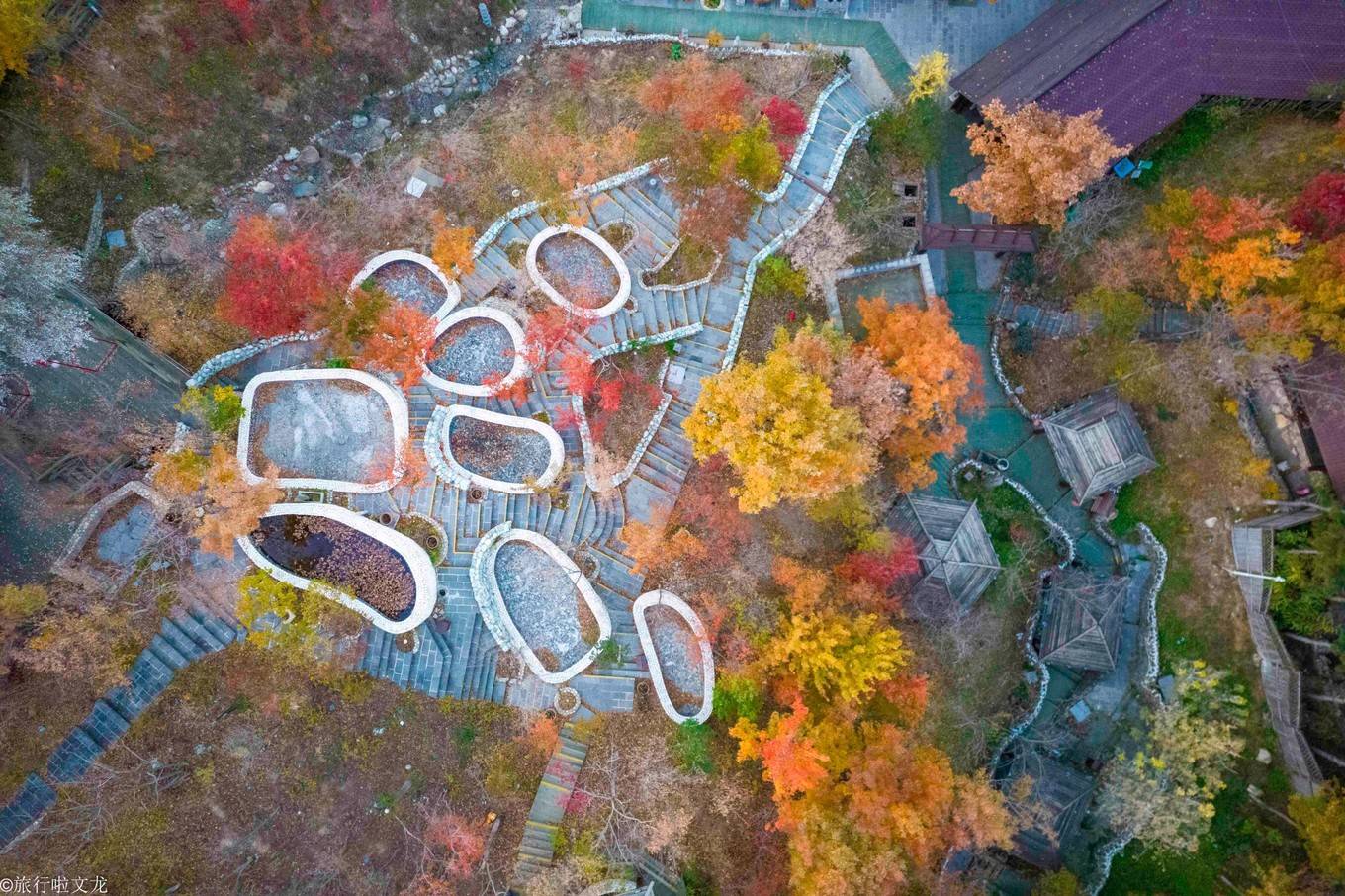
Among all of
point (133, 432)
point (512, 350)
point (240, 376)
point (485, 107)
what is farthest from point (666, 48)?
point (133, 432)

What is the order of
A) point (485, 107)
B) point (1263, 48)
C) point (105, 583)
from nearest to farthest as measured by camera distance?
point (105, 583) < point (1263, 48) < point (485, 107)

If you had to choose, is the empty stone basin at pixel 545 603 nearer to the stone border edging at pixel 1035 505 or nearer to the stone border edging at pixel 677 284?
the stone border edging at pixel 677 284

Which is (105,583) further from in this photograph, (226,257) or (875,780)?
(875,780)

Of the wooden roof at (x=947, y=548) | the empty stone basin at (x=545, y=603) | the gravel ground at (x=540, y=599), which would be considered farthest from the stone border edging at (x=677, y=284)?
the wooden roof at (x=947, y=548)

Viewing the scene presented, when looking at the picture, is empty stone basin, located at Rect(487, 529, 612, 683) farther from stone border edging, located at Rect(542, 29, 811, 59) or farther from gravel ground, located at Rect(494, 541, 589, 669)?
stone border edging, located at Rect(542, 29, 811, 59)

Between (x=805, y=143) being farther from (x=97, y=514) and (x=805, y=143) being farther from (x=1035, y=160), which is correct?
(x=97, y=514)

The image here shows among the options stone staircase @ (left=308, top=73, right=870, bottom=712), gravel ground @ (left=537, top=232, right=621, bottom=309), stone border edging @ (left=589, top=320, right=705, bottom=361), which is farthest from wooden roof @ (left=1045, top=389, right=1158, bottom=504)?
gravel ground @ (left=537, top=232, right=621, bottom=309)

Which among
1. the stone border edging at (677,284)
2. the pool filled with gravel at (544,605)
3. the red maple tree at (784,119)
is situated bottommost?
the pool filled with gravel at (544,605)
